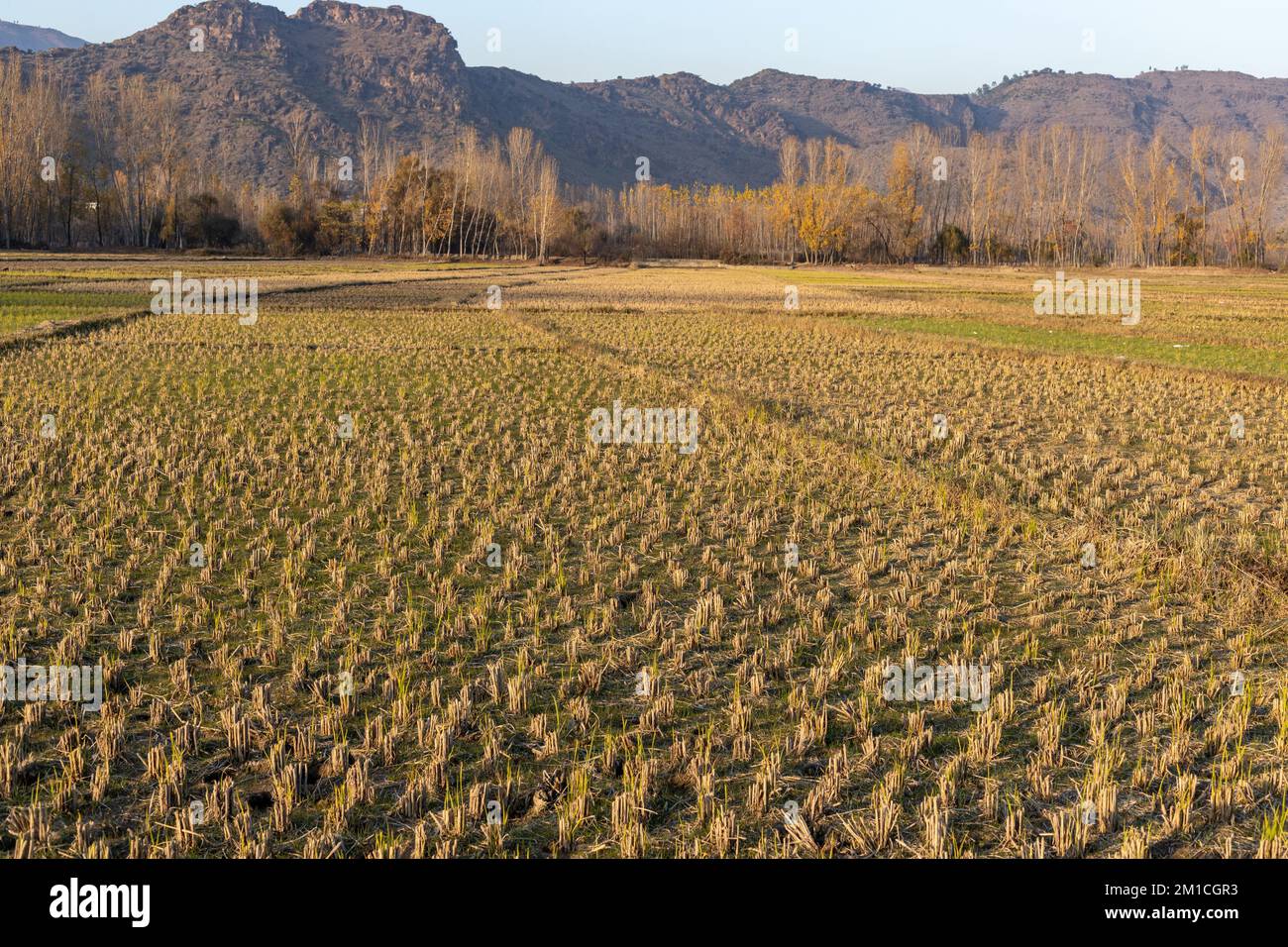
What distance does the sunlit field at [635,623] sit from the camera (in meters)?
4.18

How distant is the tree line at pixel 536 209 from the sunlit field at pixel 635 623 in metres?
74.2

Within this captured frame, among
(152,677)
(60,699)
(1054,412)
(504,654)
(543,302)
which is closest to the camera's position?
(60,699)

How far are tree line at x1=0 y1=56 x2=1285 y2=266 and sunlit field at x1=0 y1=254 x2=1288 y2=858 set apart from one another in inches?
2921

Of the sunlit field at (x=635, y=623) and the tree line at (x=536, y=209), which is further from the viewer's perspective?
the tree line at (x=536, y=209)

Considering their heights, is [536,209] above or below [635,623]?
above

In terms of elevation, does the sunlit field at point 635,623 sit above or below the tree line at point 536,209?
below

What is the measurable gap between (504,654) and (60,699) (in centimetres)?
244

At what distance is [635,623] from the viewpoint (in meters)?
6.66

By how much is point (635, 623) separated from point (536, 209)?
91166 mm

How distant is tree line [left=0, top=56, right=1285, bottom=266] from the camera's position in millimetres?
81500

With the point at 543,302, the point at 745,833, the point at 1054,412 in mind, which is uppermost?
the point at 543,302
